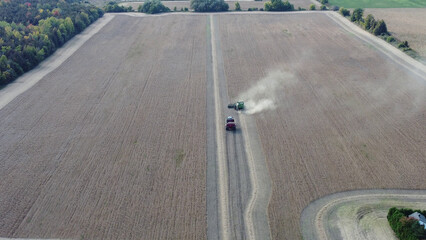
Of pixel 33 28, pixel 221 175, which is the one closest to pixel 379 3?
pixel 33 28

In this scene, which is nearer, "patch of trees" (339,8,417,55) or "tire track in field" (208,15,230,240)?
"tire track in field" (208,15,230,240)

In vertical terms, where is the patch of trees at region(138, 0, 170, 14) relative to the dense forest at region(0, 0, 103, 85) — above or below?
below

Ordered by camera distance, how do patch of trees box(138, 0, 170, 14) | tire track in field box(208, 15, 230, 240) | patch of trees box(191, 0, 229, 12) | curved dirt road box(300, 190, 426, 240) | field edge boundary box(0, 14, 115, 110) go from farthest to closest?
patch of trees box(138, 0, 170, 14), patch of trees box(191, 0, 229, 12), field edge boundary box(0, 14, 115, 110), tire track in field box(208, 15, 230, 240), curved dirt road box(300, 190, 426, 240)

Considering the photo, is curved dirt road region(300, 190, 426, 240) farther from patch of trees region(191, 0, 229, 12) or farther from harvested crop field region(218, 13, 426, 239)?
patch of trees region(191, 0, 229, 12)

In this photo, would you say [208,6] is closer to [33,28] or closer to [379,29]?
[379,29]

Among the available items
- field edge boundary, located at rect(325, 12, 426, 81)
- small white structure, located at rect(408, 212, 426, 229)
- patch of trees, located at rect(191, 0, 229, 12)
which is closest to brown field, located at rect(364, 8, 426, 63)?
field edge boundary, located at rect(325, 12, 426, 81)
